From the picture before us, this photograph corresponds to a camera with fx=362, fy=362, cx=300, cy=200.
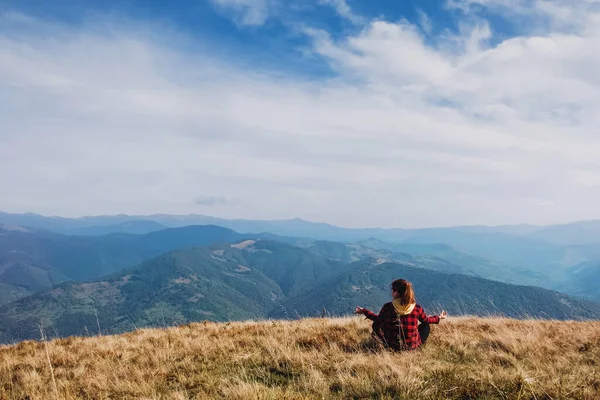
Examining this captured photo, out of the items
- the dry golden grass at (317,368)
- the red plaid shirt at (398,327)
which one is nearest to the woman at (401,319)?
the red plaid shirt at (398,327)

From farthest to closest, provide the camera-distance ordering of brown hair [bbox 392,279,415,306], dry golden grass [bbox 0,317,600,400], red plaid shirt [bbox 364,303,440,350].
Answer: red plaid shirt [bbox 364,303,440,350] → brown hair [bbox 392,279,415,306] → dry golden grass [bbox 0,317,600,400]

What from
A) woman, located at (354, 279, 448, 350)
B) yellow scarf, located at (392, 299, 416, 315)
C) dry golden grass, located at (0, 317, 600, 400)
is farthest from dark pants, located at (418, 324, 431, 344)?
yellow scarf, located at (392, 299, 416, 315)

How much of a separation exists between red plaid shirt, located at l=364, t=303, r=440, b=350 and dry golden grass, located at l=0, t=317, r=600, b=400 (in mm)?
343

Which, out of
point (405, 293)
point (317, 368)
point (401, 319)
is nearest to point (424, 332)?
point (401, 319)

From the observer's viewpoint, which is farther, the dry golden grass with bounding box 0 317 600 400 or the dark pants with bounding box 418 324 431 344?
the dark pants with bounding box 418 324 431 344

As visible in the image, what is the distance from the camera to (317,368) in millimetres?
6969

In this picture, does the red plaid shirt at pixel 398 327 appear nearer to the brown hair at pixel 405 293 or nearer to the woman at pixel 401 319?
the woman at pixel 401 319

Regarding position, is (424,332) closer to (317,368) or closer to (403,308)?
(403,308)

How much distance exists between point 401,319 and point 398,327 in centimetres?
19

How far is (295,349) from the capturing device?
8.28 metres

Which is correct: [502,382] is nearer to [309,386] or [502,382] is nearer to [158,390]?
[309,386]

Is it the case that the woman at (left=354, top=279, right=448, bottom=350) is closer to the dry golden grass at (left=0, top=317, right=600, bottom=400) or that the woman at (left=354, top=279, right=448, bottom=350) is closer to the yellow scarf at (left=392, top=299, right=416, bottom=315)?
the yellow scarf at (left=392, top=299, right=416, bottom=315)

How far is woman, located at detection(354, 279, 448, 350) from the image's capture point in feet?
26.1

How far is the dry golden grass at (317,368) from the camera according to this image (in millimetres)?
5477
